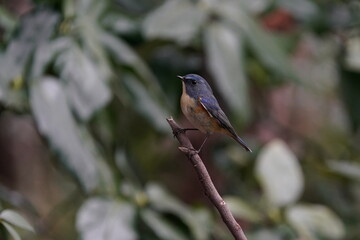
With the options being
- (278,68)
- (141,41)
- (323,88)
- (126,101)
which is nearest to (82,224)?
(126,101)

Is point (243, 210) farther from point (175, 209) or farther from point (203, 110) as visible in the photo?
point (203, 110)

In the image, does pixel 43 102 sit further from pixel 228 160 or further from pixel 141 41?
pixel 228 160

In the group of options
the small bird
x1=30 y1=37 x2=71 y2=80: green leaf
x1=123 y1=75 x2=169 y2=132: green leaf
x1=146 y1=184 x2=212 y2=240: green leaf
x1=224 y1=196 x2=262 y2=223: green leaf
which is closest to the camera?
the small bird

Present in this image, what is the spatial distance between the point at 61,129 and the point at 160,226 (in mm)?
585

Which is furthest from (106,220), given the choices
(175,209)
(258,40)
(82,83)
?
(258,40)

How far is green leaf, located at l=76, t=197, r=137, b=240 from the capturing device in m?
2.57

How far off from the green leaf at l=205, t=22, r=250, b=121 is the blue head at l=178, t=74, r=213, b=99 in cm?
74

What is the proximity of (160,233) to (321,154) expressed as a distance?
1.74m

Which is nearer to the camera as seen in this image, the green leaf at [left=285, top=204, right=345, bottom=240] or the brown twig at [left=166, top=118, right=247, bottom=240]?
the brown twig at [left=166, top=118, right=247, bottom=240]

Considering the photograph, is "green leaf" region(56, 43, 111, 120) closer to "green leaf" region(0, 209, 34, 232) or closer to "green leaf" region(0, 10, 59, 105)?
"green leaf" region(0, 10, 59, 105)

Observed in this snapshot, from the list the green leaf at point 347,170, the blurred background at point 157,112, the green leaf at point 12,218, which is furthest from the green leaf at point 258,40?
the green leaf at point 12,218

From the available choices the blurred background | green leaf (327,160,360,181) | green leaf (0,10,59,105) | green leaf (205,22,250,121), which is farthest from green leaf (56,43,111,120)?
green leaf (327,160,360,181)

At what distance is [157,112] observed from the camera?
9.87 feet

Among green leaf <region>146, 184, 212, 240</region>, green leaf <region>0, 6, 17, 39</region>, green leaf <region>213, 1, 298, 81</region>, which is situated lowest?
green leaf <region>146, 184, 212, 240</region>
